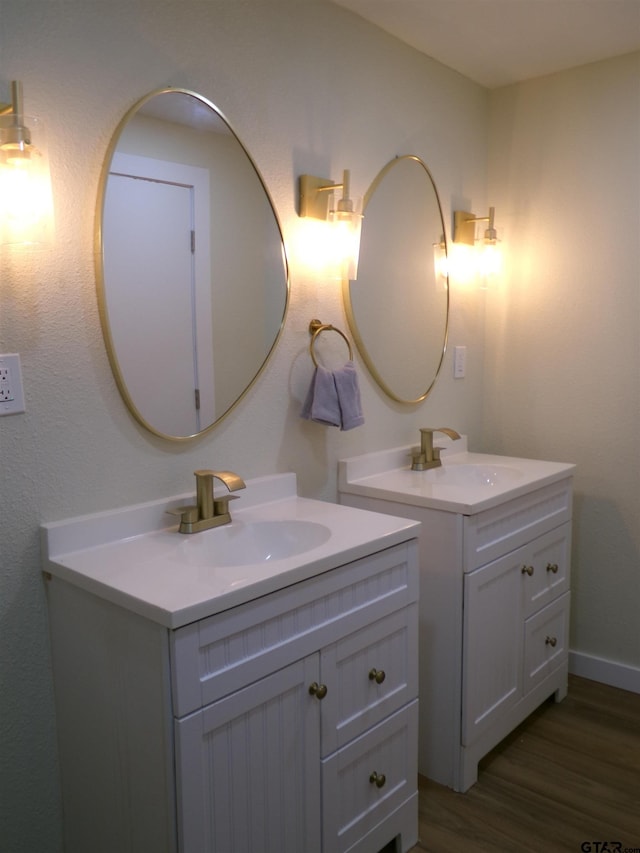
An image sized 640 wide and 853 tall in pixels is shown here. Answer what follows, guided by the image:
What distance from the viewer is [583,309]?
8.58ft

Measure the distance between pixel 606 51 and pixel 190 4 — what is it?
4.85 feet

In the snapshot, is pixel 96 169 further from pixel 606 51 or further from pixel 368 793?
pixel 606 51

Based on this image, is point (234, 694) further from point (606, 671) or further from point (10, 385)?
point (606, 671)

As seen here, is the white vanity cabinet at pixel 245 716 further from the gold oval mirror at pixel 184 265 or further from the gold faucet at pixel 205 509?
the gold oval mirror at pixel 184 265

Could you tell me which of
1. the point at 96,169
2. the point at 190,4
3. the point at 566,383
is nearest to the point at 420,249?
the point at 566,383

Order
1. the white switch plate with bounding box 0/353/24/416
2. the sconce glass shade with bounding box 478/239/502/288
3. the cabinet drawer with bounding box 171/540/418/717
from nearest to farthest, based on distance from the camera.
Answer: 1. the cabinet drawer with bounding box 171/540/418/717
2. the white switch plate with bounding box 0/353/24/416
3. the sconce glass shade with bounding box 478/239/502/288

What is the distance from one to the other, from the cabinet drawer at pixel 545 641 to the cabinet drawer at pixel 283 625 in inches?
29.5

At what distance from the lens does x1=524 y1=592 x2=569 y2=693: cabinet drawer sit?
7.50ft

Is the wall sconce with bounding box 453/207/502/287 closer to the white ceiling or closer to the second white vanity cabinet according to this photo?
the white ceiling

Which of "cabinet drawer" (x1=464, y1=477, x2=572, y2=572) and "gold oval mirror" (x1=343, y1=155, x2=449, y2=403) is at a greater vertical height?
"gold oval mirror" (x1=343, y1=155, x2=449, y2=403)

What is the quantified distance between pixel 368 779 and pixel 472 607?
0.56 m

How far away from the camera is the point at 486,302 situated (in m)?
2.86

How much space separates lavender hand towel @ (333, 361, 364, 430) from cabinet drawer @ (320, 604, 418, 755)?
57 cm

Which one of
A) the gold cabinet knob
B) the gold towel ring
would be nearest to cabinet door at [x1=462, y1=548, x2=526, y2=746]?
the gold cabinet knob
